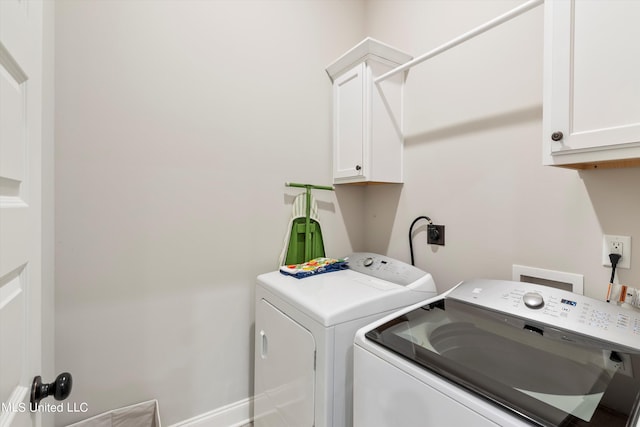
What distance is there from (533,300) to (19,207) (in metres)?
1.49

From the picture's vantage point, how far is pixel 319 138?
1946mm

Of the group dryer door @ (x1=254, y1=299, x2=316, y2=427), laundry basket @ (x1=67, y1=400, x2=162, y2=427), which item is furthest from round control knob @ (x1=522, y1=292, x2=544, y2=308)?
laundry basket @ (x1=67, y1=400, x2=162, y2=427)

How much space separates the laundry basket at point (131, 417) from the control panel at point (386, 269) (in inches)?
50.4

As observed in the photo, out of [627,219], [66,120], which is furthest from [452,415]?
[66,120]

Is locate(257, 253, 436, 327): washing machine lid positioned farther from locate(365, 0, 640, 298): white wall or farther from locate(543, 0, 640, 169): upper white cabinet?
locate(543, 0, 640, 169): upper white cabinet

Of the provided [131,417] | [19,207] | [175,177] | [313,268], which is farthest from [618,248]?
[131,417]

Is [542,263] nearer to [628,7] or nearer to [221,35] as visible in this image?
[628,7]

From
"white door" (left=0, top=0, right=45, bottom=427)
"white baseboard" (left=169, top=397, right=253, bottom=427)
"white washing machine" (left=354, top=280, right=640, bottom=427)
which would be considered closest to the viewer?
"white door" (left=0, top=0, right=45, bottom=427)

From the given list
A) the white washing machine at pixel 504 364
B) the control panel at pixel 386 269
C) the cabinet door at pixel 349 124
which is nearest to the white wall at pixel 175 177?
the cabinet door at pixel 349 124

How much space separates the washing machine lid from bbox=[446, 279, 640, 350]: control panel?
203 mm

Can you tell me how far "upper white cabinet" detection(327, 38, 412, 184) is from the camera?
1664 mm

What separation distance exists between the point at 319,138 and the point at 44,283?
5.17ft

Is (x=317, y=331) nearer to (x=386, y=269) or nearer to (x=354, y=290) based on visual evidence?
(x=354, y=290)

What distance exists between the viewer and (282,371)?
50.2 inches
